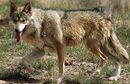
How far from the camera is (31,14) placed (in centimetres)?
806

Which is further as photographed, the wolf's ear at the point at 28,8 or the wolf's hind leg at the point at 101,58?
the wolf's hind leg at the point at 101,58

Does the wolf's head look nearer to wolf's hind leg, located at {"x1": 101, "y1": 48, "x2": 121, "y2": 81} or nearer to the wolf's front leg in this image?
the wolf's front leg

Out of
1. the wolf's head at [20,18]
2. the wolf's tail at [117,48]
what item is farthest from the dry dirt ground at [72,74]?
the wolf's head at [20,18]

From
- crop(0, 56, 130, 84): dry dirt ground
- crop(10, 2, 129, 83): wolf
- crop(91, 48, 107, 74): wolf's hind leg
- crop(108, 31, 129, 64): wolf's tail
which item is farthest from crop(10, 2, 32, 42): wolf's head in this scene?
crop(108, 31, 129, 64): wolf's tail

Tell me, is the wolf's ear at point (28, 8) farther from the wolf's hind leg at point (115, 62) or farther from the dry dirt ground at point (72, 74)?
the wolf's hind leg at point (115, 62)

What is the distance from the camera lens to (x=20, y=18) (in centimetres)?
781

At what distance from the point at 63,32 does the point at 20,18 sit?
3.31 feet

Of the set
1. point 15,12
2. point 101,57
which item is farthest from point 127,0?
point 15,12

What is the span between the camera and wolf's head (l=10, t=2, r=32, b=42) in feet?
25.4

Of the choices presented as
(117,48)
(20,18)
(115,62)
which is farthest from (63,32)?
(115,62)

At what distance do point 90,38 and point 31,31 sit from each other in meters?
1.28

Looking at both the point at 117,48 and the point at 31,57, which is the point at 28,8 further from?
the point at 117,48

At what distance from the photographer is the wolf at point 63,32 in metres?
7.98

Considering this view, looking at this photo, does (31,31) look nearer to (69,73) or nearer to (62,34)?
(62,34)
